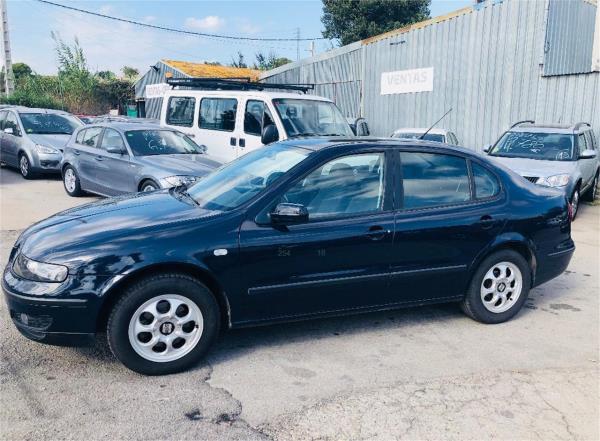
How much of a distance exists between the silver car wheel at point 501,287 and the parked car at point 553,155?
15.7 feet

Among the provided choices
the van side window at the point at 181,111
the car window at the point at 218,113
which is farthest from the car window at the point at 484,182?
the van side window at the point at 181,111

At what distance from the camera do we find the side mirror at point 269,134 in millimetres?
8847

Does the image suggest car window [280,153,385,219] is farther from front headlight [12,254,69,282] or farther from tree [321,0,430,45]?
tree [321,0,430,45]

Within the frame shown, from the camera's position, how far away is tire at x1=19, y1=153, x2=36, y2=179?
1247 centimetres

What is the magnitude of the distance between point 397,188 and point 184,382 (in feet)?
6.89

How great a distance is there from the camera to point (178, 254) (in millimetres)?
3512

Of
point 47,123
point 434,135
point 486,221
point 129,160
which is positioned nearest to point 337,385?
point 486,221

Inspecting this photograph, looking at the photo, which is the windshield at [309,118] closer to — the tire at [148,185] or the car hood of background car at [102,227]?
the tire at [148,185]

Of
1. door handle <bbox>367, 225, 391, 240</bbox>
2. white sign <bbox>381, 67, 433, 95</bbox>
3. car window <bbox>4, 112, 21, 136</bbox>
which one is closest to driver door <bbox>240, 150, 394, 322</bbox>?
door handle <bbox>367, 225, 391, 240</bbox>

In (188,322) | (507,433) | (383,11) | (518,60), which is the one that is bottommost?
(507,433)

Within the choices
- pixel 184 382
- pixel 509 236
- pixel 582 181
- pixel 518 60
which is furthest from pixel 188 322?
pixel 518 60

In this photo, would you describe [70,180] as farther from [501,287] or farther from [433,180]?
[501,287]

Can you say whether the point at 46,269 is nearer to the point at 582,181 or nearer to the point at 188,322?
the point at 188,322

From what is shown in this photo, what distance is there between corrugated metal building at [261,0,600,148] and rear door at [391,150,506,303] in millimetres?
9780
